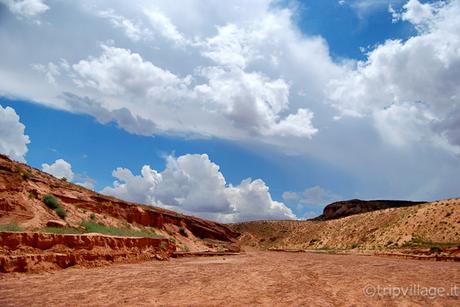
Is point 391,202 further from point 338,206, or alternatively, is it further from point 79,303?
point 79,303

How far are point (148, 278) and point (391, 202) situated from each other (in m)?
111

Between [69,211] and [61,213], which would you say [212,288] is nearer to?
[61,213]

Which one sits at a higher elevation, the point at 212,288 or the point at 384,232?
the point at 384,232

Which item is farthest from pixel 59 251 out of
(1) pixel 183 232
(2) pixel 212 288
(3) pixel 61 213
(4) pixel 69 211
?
(1) pixel 183 232

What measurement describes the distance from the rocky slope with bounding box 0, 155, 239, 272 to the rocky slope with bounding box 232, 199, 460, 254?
1997 centimetres

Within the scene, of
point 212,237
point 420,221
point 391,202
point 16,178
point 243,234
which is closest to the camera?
point 16,178

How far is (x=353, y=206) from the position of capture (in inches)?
4624

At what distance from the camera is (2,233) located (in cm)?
1530

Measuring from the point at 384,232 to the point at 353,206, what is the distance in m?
63.2

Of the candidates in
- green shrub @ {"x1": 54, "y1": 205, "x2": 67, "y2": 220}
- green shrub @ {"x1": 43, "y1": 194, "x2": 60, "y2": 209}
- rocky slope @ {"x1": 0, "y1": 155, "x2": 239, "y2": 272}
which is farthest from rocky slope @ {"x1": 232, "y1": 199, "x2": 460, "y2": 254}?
green shrub @ {"x1": 43, "y1": 194, "x2": 60, "y2": 209}

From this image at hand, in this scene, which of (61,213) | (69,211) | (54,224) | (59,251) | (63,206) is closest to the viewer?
(59,251)

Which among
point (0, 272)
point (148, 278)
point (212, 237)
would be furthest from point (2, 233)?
point (212, 237)

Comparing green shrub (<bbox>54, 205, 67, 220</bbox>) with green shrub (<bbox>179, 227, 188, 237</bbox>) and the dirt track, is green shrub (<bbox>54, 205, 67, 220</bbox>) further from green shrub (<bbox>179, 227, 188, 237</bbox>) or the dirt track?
green shrub (<bbox>179, 227, 188, 237</bbox>)

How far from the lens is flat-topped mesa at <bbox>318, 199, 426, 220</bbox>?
368 ft
